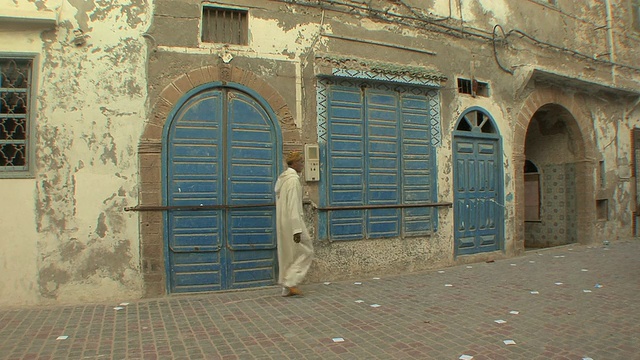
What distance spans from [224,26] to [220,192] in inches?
88.9

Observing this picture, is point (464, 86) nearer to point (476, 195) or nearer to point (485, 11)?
point (485, 11)

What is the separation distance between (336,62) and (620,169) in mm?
8396

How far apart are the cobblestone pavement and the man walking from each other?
0.87ft

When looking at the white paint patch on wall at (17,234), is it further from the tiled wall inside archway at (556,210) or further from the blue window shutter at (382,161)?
the tiled wall inside archway at (556,210)

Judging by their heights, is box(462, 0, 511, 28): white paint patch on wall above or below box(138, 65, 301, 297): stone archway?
above

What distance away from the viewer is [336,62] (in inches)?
262

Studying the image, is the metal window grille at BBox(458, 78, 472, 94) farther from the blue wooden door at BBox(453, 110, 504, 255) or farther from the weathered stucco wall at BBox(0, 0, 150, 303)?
the weathered stucco wall at BBox(0, 0, 150, 303)

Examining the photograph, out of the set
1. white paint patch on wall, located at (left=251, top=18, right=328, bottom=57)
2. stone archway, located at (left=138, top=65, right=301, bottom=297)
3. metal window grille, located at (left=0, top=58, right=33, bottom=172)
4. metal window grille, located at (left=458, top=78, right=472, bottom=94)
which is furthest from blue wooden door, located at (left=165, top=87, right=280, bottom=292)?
metal window grille, located at (left=458, top=78, right=472, bottom=94)

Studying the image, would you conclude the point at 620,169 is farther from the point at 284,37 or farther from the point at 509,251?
the point at 284,37

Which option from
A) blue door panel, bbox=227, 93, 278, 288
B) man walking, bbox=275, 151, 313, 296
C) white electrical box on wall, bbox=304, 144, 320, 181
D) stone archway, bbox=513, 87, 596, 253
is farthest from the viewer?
stone archway, bbox=513, 87, 596, 253

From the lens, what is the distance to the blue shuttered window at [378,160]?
6.70 m

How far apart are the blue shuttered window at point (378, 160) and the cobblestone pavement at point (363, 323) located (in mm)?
979

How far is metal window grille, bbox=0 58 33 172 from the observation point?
5.32 meters

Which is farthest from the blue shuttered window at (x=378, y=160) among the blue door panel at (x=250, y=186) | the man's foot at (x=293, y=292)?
the man's foot at (x=293, y=292)
